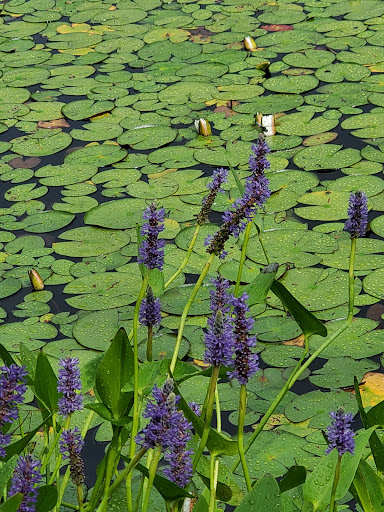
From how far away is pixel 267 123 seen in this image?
4.18 meters

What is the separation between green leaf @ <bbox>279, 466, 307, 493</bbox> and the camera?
148 centimetres

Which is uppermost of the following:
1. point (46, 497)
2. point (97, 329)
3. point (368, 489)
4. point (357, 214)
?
point (357, 214)

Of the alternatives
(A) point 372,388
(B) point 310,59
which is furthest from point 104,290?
(B) point 310,59

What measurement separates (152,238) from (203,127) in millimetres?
2752

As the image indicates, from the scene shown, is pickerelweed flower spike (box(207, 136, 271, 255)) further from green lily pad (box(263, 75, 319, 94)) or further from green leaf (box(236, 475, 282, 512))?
green lily pad (box(263, 75, 319, 94))

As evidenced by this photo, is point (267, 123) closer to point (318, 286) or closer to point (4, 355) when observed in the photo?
point (318, 286)

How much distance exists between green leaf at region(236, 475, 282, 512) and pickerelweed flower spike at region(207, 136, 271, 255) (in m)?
0.44

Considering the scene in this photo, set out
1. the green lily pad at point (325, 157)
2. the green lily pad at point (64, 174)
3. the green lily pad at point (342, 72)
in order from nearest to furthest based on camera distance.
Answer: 1. the green lily pad at point (325, 157)
2. the green lily pad at point (64, 174)
3. the green lily pad at point (342, 72)

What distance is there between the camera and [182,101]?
460 cm

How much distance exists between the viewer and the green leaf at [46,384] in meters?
1.61

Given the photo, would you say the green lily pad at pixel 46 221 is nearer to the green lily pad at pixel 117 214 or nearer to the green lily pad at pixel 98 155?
the green lily pad at pixel 117 214

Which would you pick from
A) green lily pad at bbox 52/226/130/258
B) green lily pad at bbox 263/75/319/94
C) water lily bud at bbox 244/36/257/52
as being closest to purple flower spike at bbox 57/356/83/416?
green lily pad at bbox 52/226/130/258

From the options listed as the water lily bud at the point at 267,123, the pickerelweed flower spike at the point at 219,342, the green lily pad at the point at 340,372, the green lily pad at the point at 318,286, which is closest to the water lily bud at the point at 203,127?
the water lily bud at the point at 267,123

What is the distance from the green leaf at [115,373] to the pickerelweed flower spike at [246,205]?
0.80 ft
